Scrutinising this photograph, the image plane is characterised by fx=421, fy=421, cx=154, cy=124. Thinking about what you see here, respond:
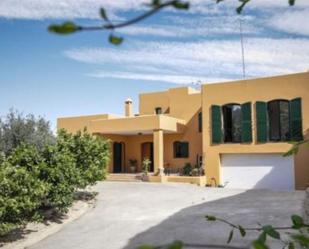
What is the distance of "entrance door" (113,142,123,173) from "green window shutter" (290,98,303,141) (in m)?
12.9

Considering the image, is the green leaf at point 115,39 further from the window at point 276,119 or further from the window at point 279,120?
the window at point 279,120

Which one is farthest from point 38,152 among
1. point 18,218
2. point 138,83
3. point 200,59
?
point 138,83

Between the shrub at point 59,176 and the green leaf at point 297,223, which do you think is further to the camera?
the shrub at point 59,176

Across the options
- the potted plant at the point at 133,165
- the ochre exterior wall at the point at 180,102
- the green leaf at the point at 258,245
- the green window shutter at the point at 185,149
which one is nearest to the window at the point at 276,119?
the ochre exterior wall at the point at 180,102

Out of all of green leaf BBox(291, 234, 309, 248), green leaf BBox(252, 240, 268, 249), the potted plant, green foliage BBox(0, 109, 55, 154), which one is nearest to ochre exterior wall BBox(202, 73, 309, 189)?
the potted plant

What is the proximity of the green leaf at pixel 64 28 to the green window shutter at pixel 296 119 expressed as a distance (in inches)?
878

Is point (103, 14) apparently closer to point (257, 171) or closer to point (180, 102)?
point (257, 171)

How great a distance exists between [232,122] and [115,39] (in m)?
24.0

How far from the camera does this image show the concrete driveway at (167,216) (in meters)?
12.3

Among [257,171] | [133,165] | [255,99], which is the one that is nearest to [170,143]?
[133,165]

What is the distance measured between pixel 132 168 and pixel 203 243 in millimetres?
19045

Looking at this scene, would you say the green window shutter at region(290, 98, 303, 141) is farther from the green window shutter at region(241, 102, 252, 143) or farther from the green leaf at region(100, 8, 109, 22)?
the green leaf at region(100, 8, 109, 22)

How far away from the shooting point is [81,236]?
1344cm

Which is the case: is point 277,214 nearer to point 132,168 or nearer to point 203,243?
point 203,243
